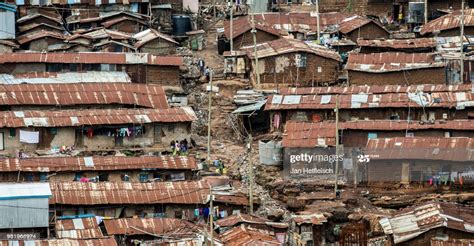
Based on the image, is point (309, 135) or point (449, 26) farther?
point (449, 26)

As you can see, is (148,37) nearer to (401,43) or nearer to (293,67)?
(293,67)

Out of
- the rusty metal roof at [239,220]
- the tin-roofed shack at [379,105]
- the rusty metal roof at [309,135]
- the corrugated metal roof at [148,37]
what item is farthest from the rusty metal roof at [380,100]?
the rusty metal roof at [239,220]

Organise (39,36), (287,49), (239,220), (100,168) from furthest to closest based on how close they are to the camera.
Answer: (39,36)
(287,49)
(100,168)
(239,220)

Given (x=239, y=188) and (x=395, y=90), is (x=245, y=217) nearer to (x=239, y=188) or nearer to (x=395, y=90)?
(x=239, y=188)

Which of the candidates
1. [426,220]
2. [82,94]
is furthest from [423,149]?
[82,94]

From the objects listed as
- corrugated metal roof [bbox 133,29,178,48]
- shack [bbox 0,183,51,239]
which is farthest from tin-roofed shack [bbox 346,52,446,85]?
shack [bbox 0,183,51,239]

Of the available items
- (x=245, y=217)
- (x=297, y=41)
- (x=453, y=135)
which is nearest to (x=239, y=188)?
(x=245, y=217)

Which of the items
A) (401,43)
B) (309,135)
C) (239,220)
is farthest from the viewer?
(401,43)

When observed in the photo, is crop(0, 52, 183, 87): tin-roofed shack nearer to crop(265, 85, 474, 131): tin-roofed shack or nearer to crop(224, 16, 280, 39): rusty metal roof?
crop(224, 16, 280, 39): rusty metal roof
